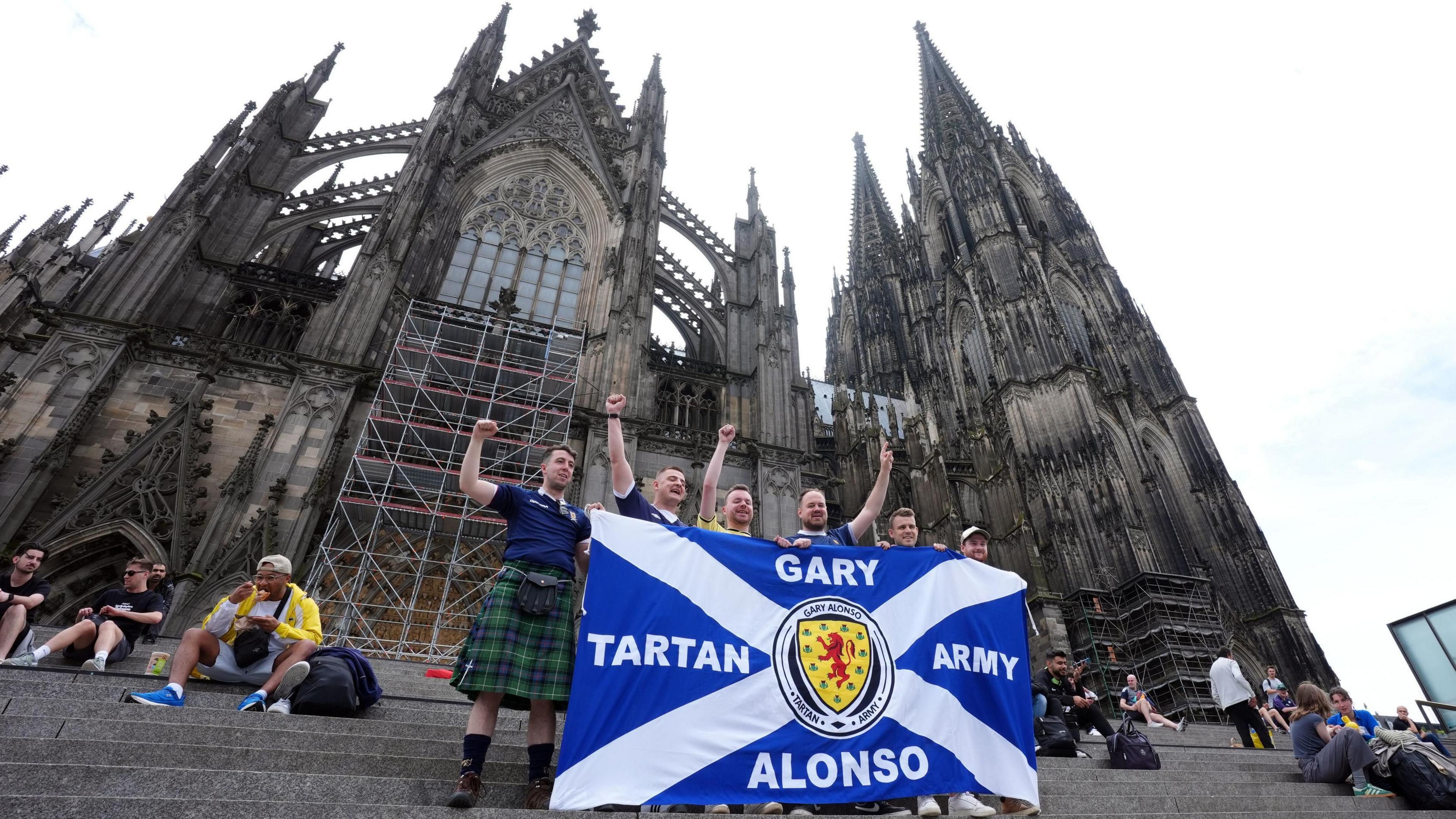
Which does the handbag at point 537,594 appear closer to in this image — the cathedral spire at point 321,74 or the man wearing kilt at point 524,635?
the man wearing kilt at point 524,635

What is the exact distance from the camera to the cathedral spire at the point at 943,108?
1714 inches

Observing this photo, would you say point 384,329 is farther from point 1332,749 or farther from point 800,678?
point 1332,749

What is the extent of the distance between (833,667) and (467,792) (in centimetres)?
193

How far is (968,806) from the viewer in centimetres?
368

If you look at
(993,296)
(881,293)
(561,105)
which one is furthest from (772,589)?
(881,293)

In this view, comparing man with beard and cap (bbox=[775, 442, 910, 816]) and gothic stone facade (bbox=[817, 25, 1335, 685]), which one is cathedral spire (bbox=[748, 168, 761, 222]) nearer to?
gothic stone facade (bbox=[817, 25, 1335, 685])

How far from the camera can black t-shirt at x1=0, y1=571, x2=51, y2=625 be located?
5.12 meters

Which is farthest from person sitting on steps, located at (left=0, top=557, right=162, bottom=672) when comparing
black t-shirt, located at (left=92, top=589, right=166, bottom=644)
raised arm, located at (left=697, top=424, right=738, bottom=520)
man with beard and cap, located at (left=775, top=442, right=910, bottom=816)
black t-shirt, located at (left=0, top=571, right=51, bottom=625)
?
man with beard and cap, located at (left=775, top=442, right=910, bottom=816)

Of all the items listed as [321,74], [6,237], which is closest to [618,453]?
[321,74]

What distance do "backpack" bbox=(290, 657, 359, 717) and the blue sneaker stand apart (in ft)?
1.94

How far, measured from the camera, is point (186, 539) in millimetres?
10773

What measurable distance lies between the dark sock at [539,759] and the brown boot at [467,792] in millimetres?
289

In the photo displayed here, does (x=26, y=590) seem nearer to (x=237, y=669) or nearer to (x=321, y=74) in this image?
(x=237, y=669)

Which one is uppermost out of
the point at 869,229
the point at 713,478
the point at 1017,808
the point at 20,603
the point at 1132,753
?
the point at 869,229
